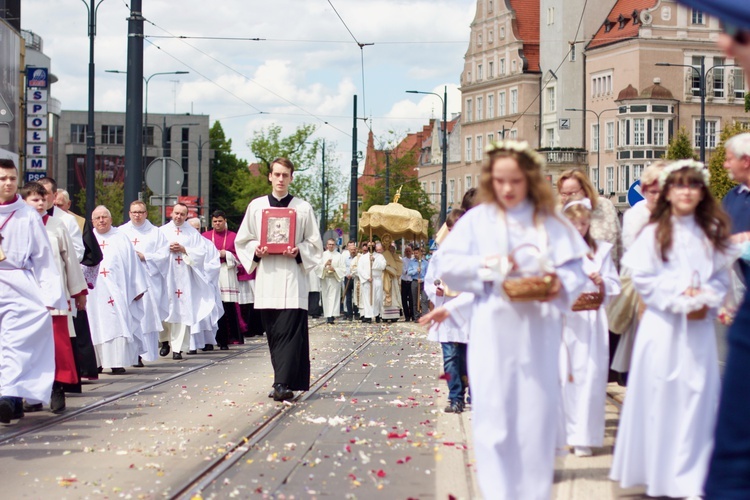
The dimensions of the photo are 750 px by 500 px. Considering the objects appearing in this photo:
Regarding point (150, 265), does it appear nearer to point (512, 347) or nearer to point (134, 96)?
point (134, 96)

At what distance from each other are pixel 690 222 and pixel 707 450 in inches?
46.9

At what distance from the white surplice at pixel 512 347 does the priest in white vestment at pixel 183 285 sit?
1286 cm

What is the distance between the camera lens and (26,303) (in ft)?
33.6

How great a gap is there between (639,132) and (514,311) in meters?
82.7

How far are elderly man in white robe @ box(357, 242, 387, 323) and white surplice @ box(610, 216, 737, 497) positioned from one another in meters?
25.8

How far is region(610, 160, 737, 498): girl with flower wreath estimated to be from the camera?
21.5ft

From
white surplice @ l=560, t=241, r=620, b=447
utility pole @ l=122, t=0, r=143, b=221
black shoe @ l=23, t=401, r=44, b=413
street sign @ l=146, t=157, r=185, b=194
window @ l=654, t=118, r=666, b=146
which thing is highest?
window @ l=654, t=118, r=666, b=146

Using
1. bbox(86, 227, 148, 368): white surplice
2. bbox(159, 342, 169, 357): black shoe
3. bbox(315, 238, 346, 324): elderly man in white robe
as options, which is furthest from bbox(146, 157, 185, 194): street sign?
bbox(315, 238, 346, 324): elderly man in white robe

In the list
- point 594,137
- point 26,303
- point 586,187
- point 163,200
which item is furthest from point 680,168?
point 594,137

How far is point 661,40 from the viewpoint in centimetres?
8469

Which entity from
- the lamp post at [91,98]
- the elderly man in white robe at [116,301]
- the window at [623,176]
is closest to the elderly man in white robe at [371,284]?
the lamp post at [91,98]

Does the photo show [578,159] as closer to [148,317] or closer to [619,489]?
[148,317]

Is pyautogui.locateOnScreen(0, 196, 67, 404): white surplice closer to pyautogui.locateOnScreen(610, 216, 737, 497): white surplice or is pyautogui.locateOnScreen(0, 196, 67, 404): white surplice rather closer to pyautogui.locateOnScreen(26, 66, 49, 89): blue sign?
pyautogui.locateOnScreen(610, 216, 737, 497): white surplice

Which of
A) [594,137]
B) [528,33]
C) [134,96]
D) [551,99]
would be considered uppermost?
[528,33]
